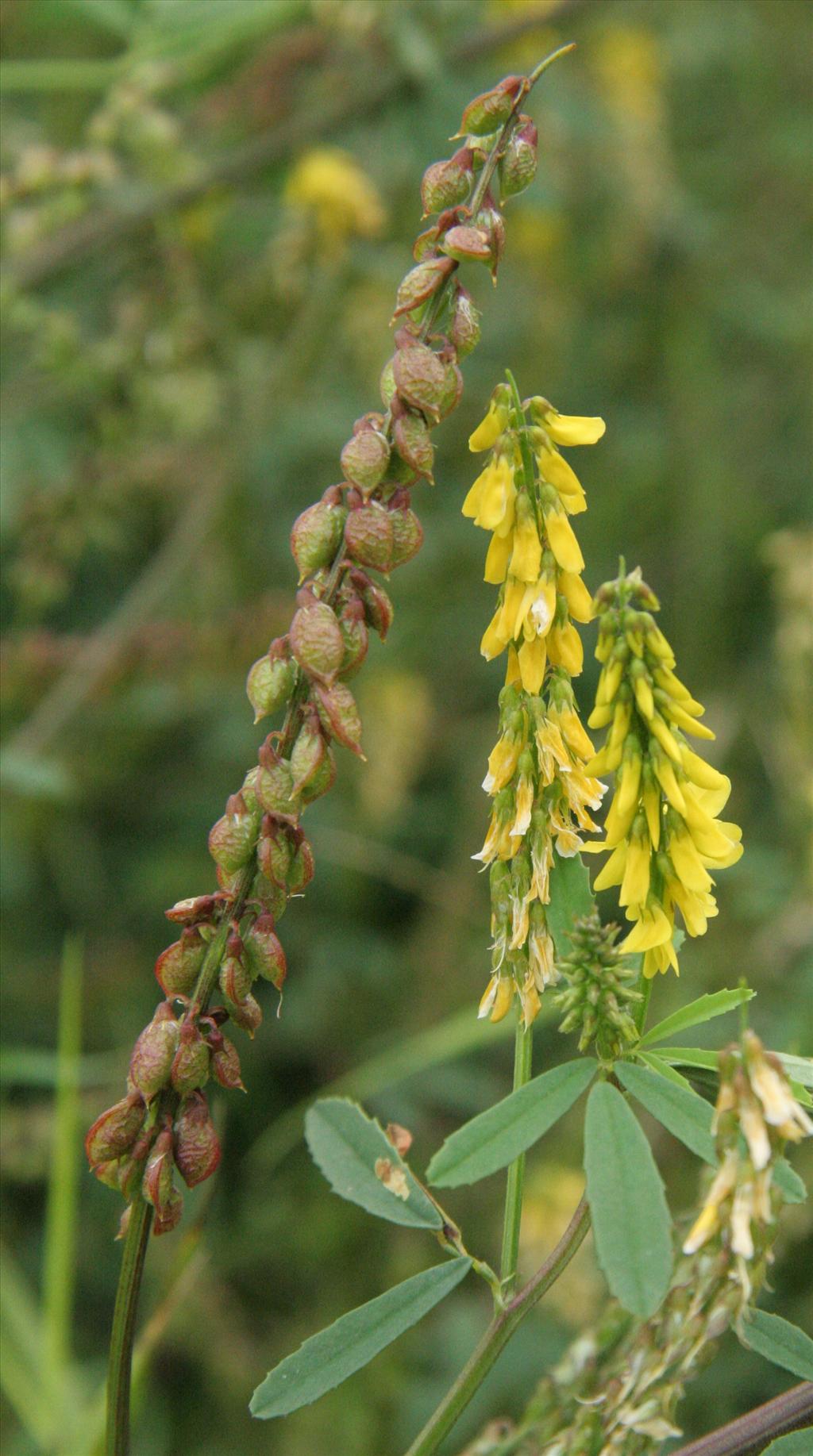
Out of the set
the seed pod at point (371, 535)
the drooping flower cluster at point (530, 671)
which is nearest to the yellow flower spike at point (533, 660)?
the drooping flower cluster at point (530, 671)

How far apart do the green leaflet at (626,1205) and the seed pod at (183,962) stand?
24 centimetres

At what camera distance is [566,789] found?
82 centimetres

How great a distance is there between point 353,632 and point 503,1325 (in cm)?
41

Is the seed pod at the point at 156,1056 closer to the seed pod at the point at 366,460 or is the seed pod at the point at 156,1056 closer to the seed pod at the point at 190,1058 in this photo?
the seed pod at the point at 190,1058

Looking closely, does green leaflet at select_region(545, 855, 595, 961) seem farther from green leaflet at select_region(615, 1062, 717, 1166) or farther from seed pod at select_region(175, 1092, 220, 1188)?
seed pod at select_region(175, 1092, 220, 1188)

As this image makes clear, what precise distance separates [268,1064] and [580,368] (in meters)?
2.07

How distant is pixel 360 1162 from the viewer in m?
0.96

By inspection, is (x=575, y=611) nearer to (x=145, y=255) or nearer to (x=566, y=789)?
(x=566, y=789)

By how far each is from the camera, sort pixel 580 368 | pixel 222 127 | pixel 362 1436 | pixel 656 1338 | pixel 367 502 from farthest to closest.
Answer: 1. pixel 580 368
2. pixel 222 127
3. pixel 362 1436
4. pixel 656 1338
5. pixel 367 502

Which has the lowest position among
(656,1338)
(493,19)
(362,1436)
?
(362,1436)

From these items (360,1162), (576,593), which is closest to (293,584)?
(360,1162)

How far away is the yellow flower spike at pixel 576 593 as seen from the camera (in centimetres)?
80

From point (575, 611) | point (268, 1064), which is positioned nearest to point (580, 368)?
point (268, 1064)

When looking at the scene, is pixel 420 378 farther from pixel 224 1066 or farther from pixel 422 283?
pixel 224 1066
